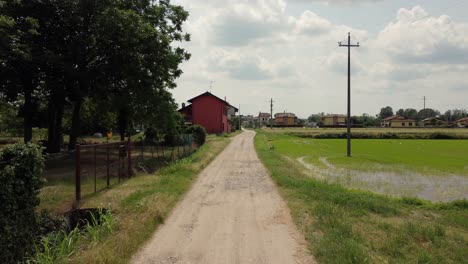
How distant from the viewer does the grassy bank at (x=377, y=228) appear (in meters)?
7.52

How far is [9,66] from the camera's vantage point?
860 inches

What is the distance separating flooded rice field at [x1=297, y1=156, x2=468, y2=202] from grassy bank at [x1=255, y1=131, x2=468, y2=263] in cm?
291

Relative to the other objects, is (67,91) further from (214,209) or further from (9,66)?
(214,209)

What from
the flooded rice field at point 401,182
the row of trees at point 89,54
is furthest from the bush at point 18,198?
the flooded rice field at point 401,182

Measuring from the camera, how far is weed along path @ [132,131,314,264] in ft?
24.4

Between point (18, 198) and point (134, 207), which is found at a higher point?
point (18, 198)

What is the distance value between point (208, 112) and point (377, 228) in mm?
63961

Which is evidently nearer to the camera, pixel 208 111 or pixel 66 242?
pixel 66 242

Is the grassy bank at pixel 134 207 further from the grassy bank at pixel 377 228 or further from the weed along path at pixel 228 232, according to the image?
the grassy bank at pixel 377 228

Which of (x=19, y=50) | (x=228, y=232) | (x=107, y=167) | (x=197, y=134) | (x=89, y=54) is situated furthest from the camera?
(x=197, y=134)

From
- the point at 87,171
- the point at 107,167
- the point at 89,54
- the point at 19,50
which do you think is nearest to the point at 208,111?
the point at 89,54

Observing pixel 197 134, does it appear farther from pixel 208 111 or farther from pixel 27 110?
pixel 208 111

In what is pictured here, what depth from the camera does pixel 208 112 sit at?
7281 centimetres

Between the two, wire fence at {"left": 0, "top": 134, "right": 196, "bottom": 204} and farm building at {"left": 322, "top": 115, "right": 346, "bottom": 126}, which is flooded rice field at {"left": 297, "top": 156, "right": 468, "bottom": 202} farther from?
farm building at {"left": 322, "top": 115, "right": 346, "bottom": 126}
